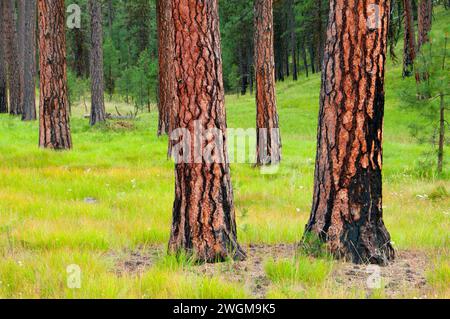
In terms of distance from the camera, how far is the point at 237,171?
10859 mm

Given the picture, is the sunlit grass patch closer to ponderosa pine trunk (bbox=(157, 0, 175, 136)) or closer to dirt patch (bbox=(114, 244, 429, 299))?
dirt patch (bbox=(114, 244, 429, 299))

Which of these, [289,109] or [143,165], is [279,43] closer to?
[289,109]

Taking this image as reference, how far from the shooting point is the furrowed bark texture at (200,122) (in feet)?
15.0

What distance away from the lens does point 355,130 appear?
15.4 feet

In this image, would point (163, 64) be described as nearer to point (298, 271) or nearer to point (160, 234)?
point (160, 234)

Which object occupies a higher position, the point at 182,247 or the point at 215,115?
the point at 215,115

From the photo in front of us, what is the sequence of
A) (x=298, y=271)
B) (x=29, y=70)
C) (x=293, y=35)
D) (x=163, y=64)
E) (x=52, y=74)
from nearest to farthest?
1. (x=298, y=271)
2. (x=52, y=74)
3. (x=163, y=64)
4. (x=29, y=70)
5. (x=293, y=35)

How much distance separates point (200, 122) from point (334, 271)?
1884 millimetres

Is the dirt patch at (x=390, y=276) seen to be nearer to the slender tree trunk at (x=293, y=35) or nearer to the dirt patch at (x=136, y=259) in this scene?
the dirt patch at (x=136, y=259)

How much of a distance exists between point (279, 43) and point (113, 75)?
2454cm

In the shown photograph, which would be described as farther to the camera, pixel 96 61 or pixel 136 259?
pixel 96 61

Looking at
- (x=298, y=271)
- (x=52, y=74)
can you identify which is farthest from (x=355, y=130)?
(x=52, y=74)
